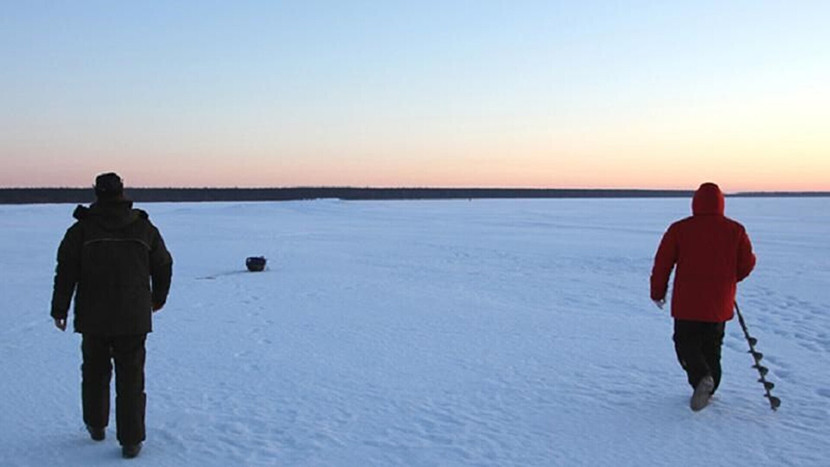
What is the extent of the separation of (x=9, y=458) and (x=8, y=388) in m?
1.60

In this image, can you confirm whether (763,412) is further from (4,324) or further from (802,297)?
(4,324)

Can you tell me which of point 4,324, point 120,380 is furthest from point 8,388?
point 4,324

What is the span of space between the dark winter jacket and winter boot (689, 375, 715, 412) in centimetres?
342

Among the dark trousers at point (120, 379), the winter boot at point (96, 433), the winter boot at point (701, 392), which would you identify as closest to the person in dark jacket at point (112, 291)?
the dark trousers at point (120, 379)

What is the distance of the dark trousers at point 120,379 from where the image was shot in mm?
3908

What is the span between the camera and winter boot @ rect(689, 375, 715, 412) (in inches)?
184

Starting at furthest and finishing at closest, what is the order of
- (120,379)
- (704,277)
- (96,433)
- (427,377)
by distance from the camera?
(427,377) < (704,277) < (96,433) < (120,379)

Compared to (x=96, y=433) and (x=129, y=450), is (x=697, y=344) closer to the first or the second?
(x=129, y=450)

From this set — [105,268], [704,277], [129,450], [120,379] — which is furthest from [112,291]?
[704,277]

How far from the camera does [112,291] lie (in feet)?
12.6

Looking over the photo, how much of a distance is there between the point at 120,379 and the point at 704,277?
3.57 meters

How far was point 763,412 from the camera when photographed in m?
4.68

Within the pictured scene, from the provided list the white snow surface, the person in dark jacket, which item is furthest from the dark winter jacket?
the white snow surface

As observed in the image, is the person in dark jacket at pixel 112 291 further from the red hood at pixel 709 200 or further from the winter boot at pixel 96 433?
the red hood at pixel 709 200
